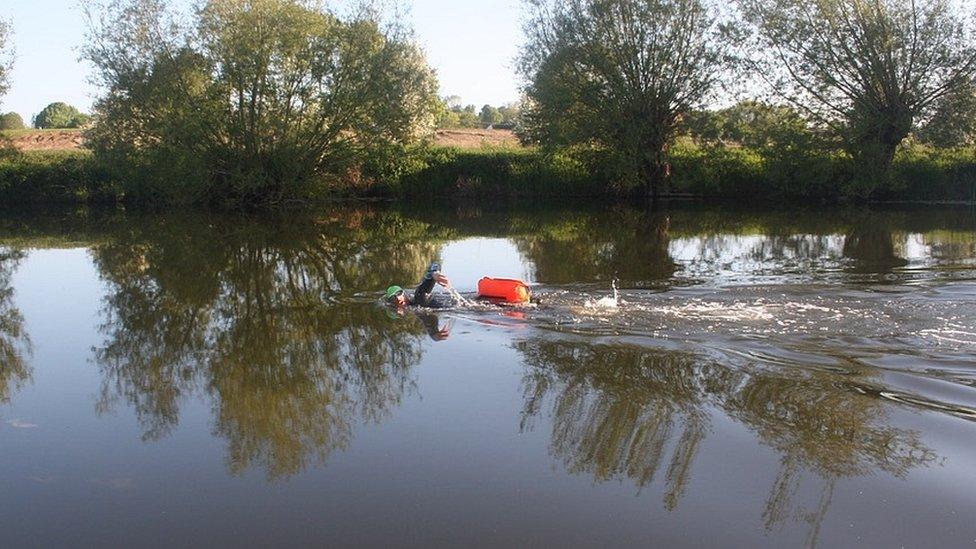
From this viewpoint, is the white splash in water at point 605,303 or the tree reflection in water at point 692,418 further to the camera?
the white splash in water at point 605,303

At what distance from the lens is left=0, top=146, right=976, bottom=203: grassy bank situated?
4028cm

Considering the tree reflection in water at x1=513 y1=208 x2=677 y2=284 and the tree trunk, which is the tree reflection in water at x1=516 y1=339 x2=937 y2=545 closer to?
the tree reflection in water at x1=513 y1=208 x2=677 y2=284

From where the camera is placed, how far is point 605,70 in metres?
39.9

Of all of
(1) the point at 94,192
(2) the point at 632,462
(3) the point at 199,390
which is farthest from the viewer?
(1) the point at 94,192

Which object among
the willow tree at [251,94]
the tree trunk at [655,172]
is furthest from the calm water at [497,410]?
the tree trunk at [655,172]

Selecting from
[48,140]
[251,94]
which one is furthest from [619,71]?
[48,140]

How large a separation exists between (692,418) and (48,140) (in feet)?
177

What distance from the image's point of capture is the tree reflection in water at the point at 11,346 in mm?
9133

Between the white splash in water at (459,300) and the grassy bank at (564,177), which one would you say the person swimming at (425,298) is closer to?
the white splash in water at (459,300)

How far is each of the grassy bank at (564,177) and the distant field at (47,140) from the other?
3437 mm

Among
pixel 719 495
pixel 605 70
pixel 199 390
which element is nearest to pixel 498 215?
pixel 605 70

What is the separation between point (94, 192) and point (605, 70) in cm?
2561

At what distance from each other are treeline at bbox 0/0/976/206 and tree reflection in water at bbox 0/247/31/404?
2060 cm

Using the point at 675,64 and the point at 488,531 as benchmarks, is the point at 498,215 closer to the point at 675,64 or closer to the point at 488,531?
the point at 675,64
